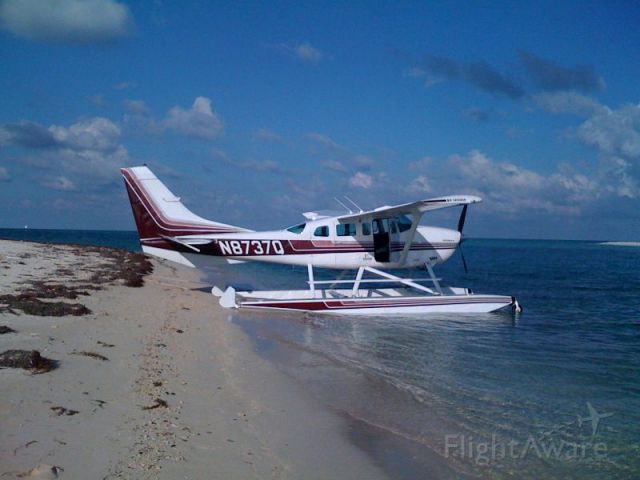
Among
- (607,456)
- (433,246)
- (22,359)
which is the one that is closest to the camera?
(607,456)

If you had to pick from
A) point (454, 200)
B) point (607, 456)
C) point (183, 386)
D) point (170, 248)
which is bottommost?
point (607, 456)

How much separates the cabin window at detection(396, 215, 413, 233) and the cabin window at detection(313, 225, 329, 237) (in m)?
2.52

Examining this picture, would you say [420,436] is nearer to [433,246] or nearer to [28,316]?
[28,316]

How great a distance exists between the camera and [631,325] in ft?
45.9

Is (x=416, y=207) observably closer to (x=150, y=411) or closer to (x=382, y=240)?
(x=382, y=240)

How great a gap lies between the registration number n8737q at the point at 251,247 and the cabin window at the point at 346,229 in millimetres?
2013

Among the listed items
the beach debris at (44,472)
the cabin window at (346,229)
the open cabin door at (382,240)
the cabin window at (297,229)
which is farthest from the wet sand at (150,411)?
the open cabin door at (382,240)

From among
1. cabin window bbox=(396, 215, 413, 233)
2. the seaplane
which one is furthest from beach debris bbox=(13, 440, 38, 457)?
cabin window bbox=(396, 215, 413, 233)

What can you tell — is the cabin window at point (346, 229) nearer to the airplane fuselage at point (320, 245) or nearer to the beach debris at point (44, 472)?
the airplane fuselage at point (320, 245)

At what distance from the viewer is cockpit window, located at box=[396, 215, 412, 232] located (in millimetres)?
16609

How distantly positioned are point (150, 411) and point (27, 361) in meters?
1.91

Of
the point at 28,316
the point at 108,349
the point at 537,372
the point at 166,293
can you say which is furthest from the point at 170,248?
the point at 537,372

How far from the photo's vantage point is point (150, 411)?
17.0 ft

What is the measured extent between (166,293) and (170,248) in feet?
5.10
